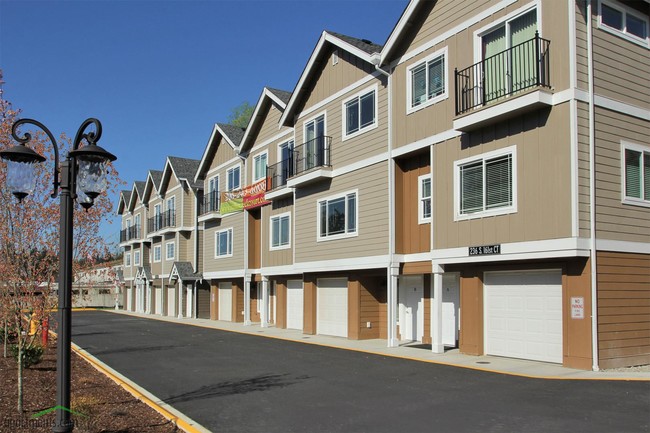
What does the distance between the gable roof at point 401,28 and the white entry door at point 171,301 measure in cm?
3080

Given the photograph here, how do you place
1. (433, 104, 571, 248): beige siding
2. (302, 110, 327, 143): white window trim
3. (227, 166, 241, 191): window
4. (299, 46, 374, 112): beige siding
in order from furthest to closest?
(227, 166, 241, 191): window → (302, 110, 327, 143): white window trim → (299, 46, 374, 112): beige siding → (433, 104, 571, 248): beige siding

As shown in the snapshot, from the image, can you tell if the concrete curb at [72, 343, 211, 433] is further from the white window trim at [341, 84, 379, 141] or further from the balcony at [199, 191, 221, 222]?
the balcony at [199, 191, 221, 222]

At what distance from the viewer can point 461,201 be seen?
16312 mm

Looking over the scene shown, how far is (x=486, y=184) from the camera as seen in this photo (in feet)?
51.0

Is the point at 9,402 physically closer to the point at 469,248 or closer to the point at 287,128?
the point at 469,248

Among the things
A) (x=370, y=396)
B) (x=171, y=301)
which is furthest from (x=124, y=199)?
(x=370, y=396)

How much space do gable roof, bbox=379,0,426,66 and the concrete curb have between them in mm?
12143

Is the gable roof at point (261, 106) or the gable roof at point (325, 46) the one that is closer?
the gable roof at point (325, 46)

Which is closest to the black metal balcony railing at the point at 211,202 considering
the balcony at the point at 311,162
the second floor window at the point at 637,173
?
the balcony at the point at 311,162

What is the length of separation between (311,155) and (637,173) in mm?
12465

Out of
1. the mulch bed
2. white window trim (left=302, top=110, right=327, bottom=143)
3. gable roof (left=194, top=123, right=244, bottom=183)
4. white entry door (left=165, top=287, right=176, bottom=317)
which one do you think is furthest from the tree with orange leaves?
white entry door (left=165, top=287, right=176, bottom=317)

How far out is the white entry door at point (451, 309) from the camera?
61.4 feet

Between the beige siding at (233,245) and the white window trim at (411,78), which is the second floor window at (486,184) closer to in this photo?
the white window trim at (411,78)

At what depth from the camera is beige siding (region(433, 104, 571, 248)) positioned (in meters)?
13.6
